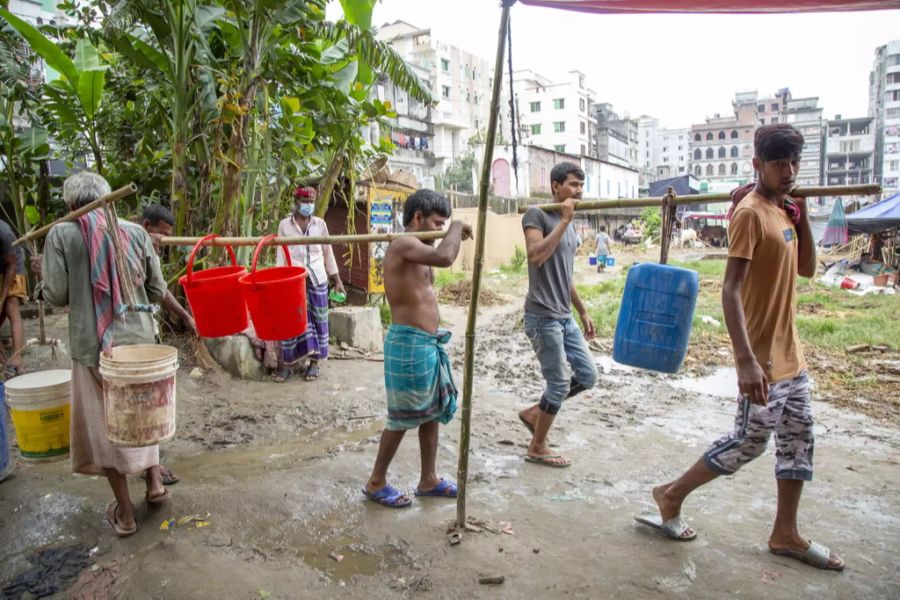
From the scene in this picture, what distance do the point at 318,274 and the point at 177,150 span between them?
168cm

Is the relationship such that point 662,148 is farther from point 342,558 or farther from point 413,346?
point 342,558

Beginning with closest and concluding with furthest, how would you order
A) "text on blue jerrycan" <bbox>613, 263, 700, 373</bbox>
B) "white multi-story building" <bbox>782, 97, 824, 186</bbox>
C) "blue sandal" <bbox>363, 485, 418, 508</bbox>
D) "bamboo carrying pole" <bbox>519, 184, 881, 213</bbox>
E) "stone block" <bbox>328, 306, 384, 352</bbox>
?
"bamboo carrying pole" <bbox>519, 184, 881, 213</bbox>, "text on blue jerrycan" <bbox>613, 263, 700, 373</bbox>, "blue sandal" <bbox>363, 485, 418, 508</bbox>, "stone block" <bbox>328, 306, 384, 352</bbox>, "white multi-story building" <bbox>782, 97, 824, 186</bbox>

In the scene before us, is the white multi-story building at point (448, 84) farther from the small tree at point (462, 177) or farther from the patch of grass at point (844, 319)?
the patch of grass at point (844, 319)

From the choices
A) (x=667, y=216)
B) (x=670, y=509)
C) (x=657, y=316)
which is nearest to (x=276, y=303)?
(x=657, y=316)

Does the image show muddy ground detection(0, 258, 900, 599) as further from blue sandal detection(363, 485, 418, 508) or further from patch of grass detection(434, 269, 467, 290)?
patch of grass detection(434, 269, 467, 290)

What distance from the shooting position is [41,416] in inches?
120

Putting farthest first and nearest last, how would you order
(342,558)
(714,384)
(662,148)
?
(662,148) < (714,384) < (342,558)

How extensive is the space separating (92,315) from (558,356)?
2542mm

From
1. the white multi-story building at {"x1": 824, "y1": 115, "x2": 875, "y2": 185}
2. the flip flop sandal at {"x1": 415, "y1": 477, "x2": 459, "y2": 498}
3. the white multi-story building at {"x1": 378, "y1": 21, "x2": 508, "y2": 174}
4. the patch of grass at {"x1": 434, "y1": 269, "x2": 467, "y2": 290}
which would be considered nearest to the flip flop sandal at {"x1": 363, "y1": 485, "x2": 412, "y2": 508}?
the flip flop sandal at {"x1": 415, "y1": 477, "x2": 459, "y2": 498}

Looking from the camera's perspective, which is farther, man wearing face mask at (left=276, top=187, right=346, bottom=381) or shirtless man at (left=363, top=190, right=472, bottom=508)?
man wearing face mask at (left=276, top=187, right=346, bottom=381)

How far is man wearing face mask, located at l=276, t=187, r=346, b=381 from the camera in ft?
18.6

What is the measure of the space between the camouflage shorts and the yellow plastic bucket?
3319mm

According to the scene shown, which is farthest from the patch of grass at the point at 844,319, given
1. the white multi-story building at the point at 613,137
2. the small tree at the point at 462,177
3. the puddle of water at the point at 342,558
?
the white multi-story building at the point at 613,137

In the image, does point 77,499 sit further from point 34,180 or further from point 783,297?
point 34,180
